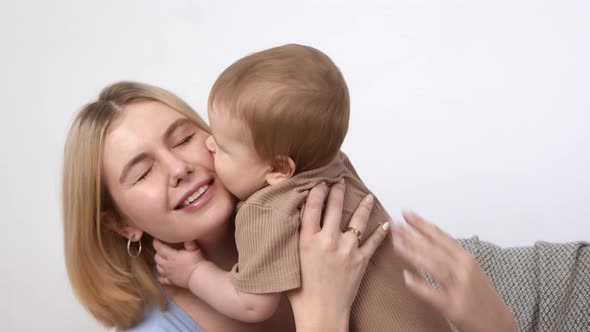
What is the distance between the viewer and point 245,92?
4.88ft

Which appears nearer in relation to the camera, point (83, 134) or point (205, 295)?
point (205, 295)

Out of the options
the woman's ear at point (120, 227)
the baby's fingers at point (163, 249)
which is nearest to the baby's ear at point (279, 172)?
the baby's fingers at point (163, 249)

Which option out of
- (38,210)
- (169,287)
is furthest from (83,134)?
(38,210)

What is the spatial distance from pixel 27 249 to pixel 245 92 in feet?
5.80

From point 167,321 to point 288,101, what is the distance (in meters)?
0.78

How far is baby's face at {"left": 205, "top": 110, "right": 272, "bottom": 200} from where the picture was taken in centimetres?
→ 152

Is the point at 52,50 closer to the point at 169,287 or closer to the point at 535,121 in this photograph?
the point at 169,287

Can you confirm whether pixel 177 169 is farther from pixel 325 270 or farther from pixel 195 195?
pixel 325 270

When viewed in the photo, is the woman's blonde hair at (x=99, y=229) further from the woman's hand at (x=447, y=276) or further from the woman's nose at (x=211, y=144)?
the woman's hand at (x=447, y=276)

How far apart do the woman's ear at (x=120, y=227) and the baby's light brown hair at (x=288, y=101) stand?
56 cm

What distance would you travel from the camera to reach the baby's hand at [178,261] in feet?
5.87

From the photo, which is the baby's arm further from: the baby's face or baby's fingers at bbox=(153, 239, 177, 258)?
the baby's face

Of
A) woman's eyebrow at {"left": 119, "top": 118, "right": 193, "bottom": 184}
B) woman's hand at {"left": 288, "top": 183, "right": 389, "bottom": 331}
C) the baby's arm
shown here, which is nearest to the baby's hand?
the baby's arm

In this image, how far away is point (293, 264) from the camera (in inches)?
60.4
